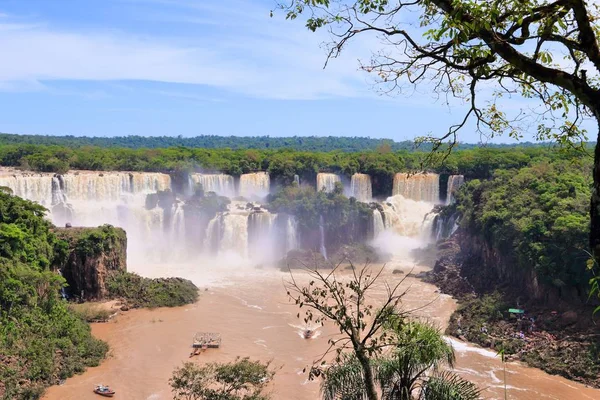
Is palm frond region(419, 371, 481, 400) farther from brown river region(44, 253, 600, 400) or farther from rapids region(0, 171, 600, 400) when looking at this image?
brown river region(44, 253, 600, 400)

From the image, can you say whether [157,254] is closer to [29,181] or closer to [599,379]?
[29,181]

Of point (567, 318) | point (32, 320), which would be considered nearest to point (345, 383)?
point (32, 320)

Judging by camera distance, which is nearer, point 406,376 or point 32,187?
point 406,376

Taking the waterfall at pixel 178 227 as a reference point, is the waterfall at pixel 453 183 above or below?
above

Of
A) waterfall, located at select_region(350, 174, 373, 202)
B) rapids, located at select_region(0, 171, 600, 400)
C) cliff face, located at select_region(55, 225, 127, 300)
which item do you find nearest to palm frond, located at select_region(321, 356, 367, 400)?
rapids, located at select_region(0, 171, 600, 400)

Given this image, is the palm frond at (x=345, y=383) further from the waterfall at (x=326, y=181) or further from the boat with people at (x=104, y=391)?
the waterfall at (x=326, y=181)

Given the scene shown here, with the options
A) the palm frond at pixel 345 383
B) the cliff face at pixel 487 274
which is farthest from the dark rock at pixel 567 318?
the palm frond at pixel 345 383

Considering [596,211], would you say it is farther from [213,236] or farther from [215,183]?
[215,183]

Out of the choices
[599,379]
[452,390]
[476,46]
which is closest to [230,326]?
[599,379]
